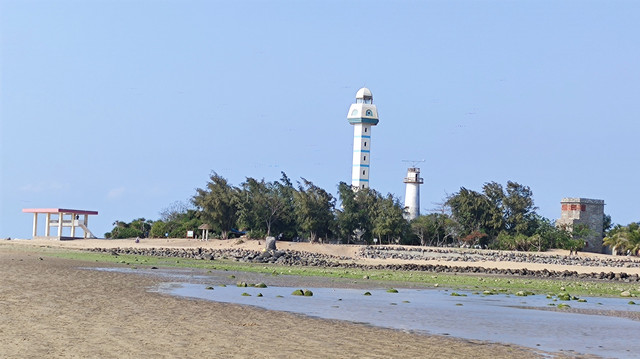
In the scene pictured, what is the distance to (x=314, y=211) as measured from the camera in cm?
7719

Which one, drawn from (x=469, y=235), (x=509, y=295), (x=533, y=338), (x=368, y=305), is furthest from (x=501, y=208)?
(x=533, y=338)

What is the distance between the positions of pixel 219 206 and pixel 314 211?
33.0ft

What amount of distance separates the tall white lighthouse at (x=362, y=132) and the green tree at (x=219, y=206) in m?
20.2

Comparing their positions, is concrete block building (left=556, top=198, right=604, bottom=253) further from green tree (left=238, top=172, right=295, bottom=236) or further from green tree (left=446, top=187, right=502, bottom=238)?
green tree (left=238, top=172, right=295, bottom=236)

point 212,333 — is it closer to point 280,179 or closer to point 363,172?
point 280,179

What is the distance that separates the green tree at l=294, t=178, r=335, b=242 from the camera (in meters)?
77.0

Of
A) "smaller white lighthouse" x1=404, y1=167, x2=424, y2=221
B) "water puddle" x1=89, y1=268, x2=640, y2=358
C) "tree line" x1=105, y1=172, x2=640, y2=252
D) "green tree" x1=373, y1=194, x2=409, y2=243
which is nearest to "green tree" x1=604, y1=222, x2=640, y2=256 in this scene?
"tree line" x1=105, y1=172, x2=640, y2=252

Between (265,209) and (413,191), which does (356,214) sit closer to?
(265,209)

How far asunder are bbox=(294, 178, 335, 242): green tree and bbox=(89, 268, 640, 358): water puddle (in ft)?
157

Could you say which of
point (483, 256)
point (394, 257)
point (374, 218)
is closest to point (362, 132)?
point (374, 218)

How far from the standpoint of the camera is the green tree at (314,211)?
77.0 metres

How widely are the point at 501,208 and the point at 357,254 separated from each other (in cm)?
1840

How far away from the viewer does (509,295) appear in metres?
28.4

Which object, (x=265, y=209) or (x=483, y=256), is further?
(x=265, y=209)
